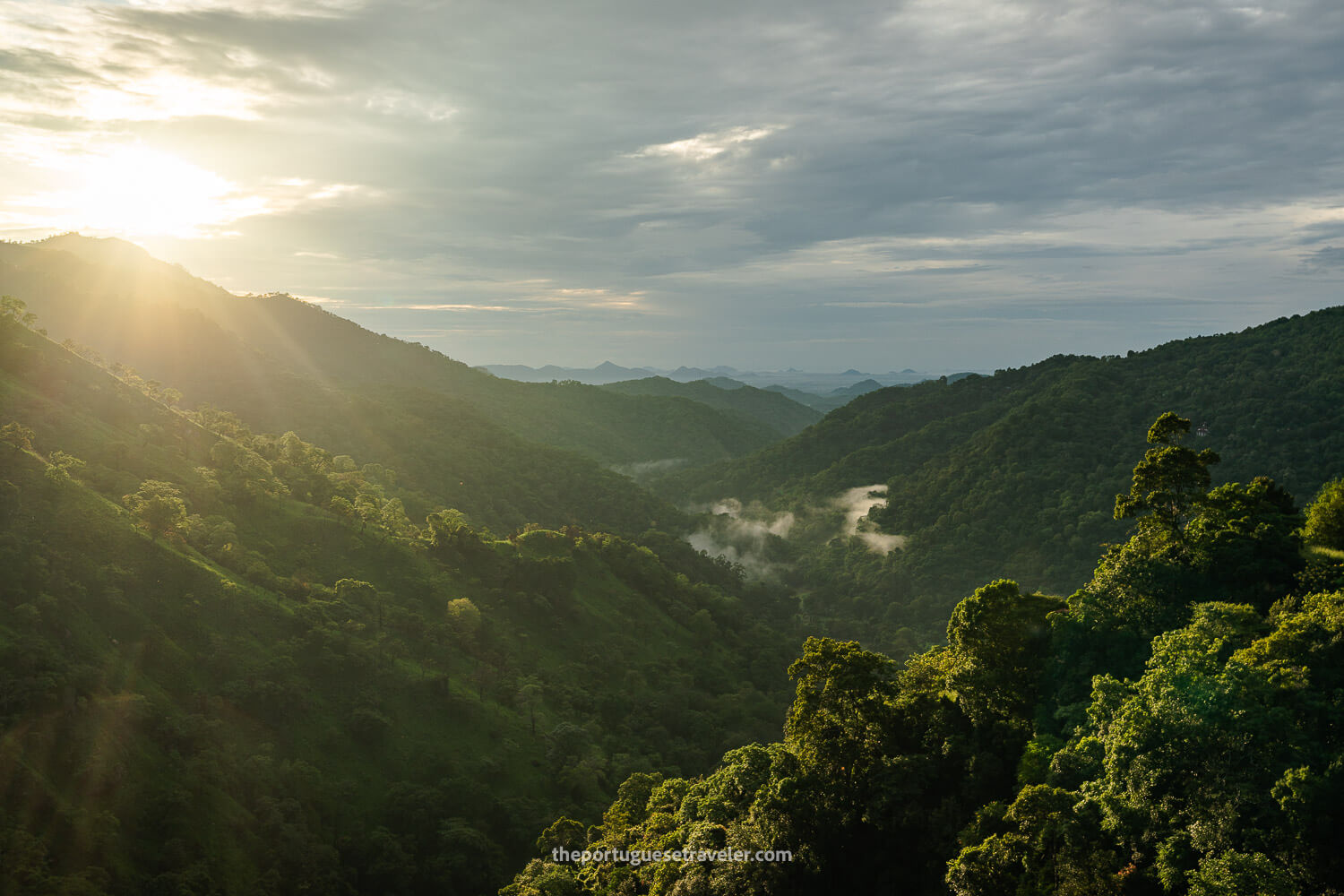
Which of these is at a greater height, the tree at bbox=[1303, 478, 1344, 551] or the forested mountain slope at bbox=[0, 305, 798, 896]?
the tree at bbox=[1303, 478, 1344, 551]

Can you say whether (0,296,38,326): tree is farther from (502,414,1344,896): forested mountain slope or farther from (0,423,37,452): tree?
(502,414,1344,896): forested mountain slope

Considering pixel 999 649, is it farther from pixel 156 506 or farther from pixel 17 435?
pixel 17 435

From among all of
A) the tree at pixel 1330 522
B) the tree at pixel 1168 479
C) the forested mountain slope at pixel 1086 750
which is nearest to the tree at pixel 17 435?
the forested mountain slope at pixel 1086 750

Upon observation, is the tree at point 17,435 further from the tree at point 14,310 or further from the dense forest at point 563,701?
the tree at point 14,310

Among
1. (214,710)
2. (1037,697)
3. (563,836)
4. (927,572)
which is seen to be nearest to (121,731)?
(214,710)

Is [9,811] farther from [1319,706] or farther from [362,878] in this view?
[1319,706]

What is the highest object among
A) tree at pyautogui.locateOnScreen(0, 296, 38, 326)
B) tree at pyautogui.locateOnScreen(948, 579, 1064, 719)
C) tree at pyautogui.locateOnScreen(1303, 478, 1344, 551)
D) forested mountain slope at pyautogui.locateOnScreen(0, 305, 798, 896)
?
tree at pyautogui.locateOnScreen(0, 296, 38, 326)

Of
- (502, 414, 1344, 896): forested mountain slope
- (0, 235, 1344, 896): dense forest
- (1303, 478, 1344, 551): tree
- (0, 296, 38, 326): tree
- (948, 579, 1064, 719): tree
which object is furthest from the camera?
(0, 296, 38, 326): tree

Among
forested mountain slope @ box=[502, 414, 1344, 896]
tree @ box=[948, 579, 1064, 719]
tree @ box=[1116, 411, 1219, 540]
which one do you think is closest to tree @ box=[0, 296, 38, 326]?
forested mountain slope @ box=[502, 414, 1344, 896]

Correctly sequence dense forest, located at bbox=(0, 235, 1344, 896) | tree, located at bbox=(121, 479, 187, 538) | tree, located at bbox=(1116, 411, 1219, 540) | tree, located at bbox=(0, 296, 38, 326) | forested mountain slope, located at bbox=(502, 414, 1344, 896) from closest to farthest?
forested mountain slope, located at bbox=(502, 414, 1344, 896)
dense forest, located at bbox=(0, 235, 1344, 896)
tree, located at bbox=(1116, 411, 1219, 540)
tree, located at bbox=(121, 479, 187, 538)
tree, located at bbox=(0, 296, 38, 326)
